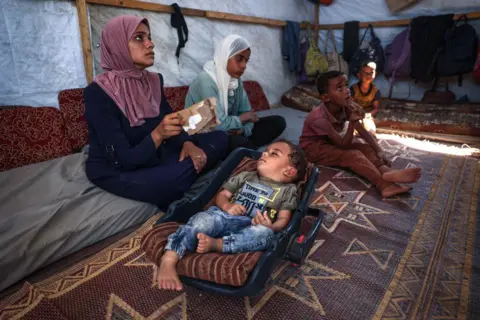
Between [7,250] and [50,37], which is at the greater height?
[50,37]

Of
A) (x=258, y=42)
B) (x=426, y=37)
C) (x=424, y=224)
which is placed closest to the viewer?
(x=424, y=224)

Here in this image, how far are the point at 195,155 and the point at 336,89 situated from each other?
1.32m

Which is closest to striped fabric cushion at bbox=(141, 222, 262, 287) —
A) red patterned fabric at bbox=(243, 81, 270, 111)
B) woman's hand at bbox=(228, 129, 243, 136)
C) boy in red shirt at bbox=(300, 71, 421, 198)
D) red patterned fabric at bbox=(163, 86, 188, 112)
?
boy in red shirt at bbox=(300, 71, 421, 198)

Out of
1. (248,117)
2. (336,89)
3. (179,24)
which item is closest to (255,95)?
(179,24)

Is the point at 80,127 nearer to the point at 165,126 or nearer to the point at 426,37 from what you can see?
the point at 165,126

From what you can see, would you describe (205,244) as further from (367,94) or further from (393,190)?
(367,94)

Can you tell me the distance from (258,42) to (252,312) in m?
4.22

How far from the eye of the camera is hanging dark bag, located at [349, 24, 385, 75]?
15.7 feet

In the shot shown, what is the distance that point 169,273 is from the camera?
111 cm

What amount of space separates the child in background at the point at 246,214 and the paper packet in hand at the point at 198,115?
1.10ft

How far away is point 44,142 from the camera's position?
7.18 feet

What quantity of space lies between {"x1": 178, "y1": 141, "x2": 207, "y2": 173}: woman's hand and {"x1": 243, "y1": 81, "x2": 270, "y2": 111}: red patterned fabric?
7.54 ft

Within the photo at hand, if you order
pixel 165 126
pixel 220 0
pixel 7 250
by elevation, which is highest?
pixel 220 0

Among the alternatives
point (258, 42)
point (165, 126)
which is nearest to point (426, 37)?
point (258, 42)
